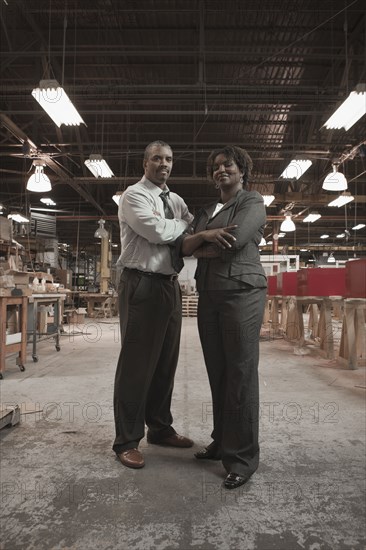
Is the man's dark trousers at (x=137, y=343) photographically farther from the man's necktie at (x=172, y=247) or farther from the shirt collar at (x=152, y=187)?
the shirt collar at (x=152, y=187)

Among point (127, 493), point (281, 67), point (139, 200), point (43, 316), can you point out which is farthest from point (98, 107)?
point (127, 493)

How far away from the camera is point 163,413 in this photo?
2303mm

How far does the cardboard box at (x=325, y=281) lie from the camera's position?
17.3ft

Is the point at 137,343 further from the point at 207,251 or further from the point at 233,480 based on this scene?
the point at 233,480

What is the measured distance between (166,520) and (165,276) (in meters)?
1.13

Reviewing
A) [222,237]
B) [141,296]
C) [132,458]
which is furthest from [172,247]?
[132,458]

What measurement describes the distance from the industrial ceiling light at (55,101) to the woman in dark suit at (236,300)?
3.54m

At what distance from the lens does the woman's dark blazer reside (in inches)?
70.6

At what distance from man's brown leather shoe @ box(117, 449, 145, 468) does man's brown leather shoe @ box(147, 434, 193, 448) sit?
0.29m

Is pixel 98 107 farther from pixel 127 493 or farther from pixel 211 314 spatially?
pixel 127 493

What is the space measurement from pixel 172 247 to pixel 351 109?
4.18 meters

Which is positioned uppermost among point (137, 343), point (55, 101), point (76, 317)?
point (55, 101)

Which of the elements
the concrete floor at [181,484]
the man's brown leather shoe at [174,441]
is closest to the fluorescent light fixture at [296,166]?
the concrete floor at [181,484]

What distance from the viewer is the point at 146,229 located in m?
1.92
